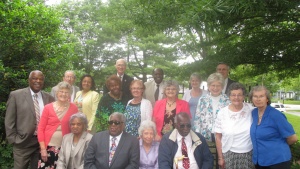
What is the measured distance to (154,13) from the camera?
3891 millimetres

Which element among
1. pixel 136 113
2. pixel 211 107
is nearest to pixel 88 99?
pixel 136 113

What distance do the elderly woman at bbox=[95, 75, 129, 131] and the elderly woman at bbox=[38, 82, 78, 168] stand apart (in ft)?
2.05

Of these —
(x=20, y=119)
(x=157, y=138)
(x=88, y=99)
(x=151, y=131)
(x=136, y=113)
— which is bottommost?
(x=157, y=138)

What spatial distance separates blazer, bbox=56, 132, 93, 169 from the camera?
13.5 feet

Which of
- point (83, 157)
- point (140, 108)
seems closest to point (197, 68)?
point (140, 108)

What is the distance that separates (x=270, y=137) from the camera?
3.51m

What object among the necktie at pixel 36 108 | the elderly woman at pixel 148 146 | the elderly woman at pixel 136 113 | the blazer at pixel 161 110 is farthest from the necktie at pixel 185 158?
the necktie at pixel 36 108

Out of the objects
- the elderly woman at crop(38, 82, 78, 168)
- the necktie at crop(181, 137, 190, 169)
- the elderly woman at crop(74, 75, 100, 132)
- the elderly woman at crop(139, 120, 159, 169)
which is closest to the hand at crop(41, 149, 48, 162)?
the elderly woman at crop(38, 82, 78, 168)

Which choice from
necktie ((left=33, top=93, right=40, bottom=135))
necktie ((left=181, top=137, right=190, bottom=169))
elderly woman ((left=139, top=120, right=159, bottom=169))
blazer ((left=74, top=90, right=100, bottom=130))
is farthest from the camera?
blazer ((left=74, top=90, right=100, bottom=130))

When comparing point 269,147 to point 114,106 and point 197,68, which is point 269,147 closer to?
point 114,106

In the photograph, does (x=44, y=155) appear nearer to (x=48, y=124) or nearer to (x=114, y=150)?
(x=48, y=124)

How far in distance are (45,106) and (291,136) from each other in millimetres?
3360

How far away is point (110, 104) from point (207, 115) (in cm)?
160

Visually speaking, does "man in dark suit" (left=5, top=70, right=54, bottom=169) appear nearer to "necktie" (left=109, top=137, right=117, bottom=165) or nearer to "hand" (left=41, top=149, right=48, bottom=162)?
"hand" (left=41, top=149, right=48, bottom=162)
